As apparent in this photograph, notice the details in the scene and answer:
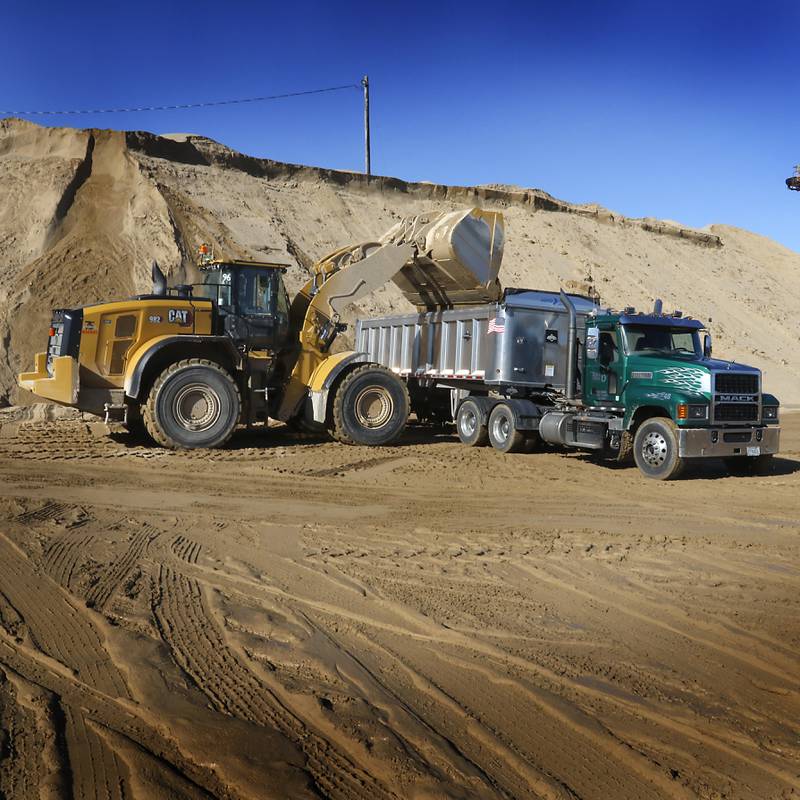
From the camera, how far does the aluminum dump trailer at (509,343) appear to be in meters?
14.6

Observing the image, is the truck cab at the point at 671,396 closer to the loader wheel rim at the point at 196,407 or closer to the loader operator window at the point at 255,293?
the loader operator window at the point at 255,293

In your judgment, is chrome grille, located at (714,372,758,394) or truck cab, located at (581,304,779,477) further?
chrome grille, located at (714,372,758,394)

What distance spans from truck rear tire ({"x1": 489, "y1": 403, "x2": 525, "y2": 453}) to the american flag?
4.21 ft

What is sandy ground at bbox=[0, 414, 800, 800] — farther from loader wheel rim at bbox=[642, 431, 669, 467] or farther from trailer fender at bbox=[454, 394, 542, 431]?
trailer fender at bbox=[454, 394, 542, 431]

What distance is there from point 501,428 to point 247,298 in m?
4.92

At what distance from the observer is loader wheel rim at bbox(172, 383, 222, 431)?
533 inches

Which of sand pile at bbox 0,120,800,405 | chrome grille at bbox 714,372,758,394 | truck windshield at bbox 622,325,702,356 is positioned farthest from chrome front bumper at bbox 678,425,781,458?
sand pile at bbox 0,120,800,405

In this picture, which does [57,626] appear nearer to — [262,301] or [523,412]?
[262,301]

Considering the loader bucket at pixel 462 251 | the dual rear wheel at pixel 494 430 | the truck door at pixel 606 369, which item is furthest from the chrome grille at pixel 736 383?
the loader bucket at pixel 462 251

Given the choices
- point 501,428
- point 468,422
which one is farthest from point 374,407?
point 501,428

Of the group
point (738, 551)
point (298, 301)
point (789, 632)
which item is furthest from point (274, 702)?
point (298, 301)

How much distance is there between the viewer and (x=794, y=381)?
38.1 meters

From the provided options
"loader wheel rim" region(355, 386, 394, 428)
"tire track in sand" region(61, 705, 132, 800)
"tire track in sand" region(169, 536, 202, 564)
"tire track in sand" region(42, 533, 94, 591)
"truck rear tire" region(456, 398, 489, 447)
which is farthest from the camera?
"truck rear tire" region(456, 398, 489, 447)

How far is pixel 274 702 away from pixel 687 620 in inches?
113
